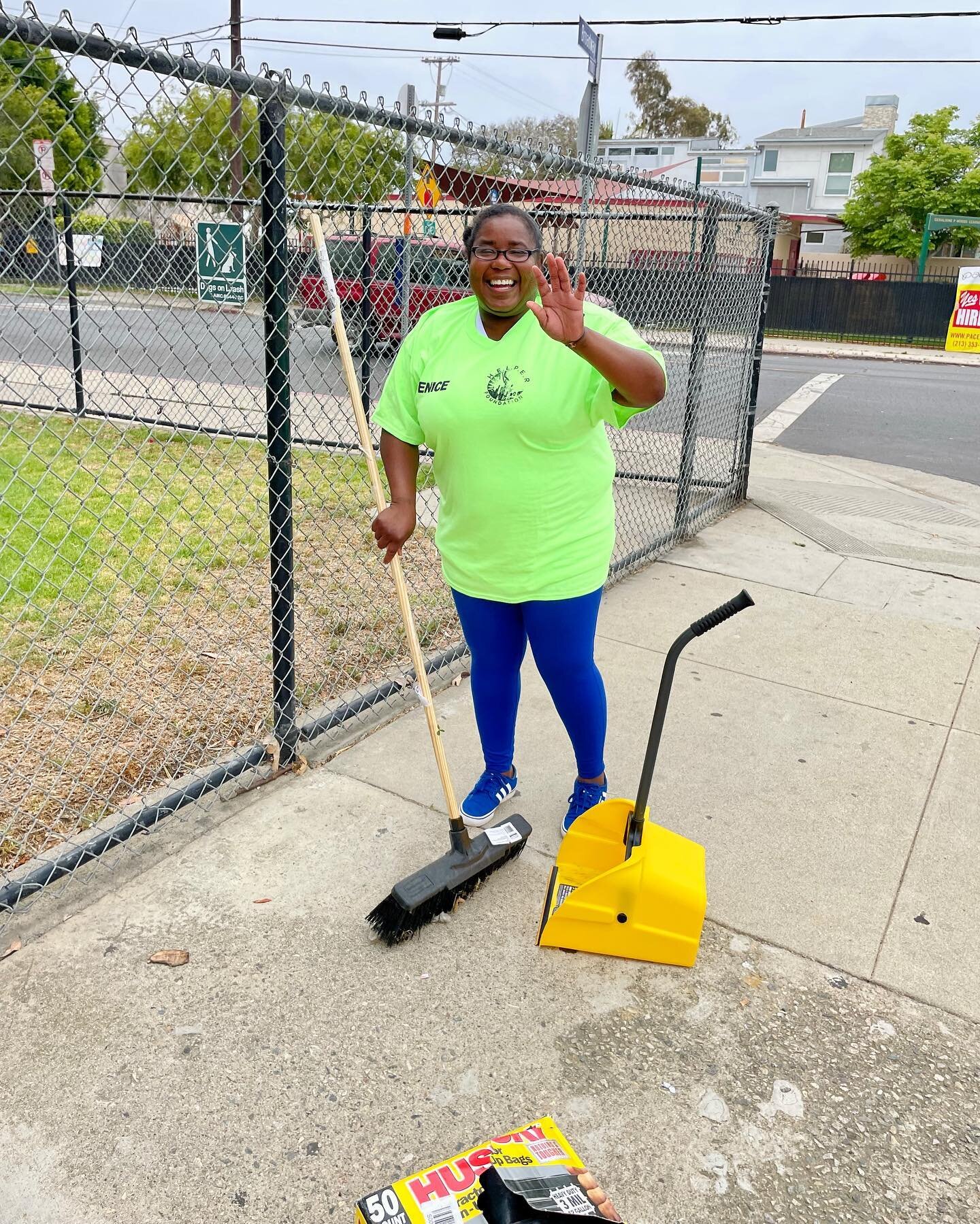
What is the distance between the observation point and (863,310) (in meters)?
27.7

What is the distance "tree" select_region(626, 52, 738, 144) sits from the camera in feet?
238

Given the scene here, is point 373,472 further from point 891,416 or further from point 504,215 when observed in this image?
point 891,416

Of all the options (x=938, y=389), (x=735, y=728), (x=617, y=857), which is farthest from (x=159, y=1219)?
(x=938, y=389)

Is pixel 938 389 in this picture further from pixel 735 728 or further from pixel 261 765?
pixel 261 765

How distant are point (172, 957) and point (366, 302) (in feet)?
12.8

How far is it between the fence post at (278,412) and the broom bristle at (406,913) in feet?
3.11

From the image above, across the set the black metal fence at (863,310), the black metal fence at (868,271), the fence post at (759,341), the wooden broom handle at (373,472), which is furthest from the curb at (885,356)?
the wooden broom handle at (373,472)

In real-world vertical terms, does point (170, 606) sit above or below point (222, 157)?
below

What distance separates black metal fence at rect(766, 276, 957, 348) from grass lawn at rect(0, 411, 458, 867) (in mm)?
24089

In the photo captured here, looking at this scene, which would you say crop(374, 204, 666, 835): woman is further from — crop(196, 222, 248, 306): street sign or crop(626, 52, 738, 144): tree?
crop(626, 52, 738, 144): tree

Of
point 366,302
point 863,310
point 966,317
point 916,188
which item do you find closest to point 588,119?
point 366,302

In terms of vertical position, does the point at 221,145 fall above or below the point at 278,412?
above

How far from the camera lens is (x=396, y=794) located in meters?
3.25

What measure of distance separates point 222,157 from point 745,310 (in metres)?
4.47
